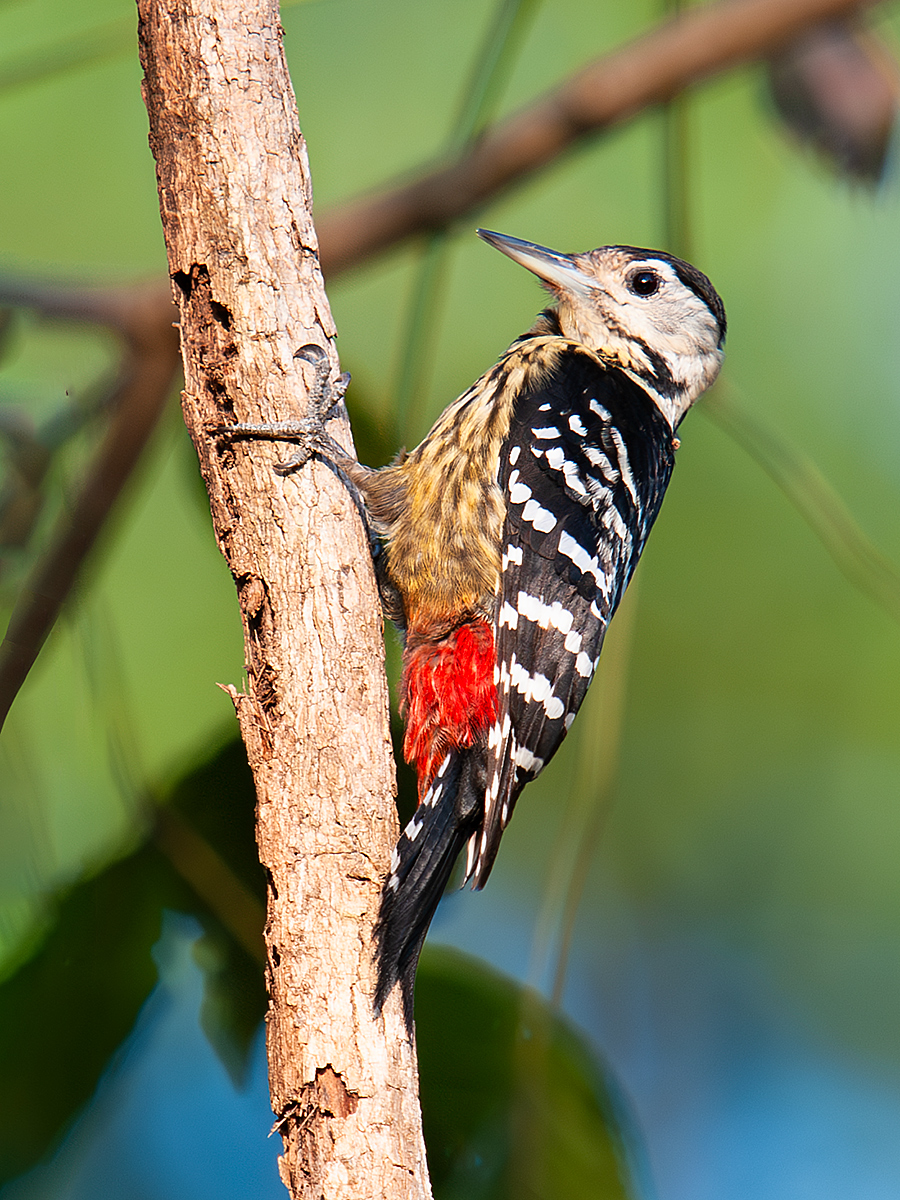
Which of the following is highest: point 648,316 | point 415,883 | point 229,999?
point 648,316

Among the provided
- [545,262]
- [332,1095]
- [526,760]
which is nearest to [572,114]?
[545,262]

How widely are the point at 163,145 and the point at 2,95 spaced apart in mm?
462

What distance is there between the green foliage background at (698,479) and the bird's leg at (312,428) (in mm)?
320

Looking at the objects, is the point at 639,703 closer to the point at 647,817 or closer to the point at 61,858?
the point at 647,817

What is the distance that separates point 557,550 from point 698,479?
53 centimetres

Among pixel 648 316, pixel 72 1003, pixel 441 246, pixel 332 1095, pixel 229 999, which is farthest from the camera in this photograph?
pixel 648 316

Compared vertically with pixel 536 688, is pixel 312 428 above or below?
above

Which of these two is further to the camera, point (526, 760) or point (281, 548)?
point (526, 760)

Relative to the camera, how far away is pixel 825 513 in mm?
1420

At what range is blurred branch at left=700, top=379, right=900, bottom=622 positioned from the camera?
141cm

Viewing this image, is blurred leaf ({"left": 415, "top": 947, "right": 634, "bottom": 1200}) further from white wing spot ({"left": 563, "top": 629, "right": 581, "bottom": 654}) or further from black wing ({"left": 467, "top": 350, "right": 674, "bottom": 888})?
white wing spot ({"left": 563, "top": 629, "right": 581, "bottom": 654})

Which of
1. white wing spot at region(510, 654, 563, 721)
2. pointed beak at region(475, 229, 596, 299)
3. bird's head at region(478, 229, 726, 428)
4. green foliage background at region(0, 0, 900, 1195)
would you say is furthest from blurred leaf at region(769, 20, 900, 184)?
white wing spot at region(510, 654, 563, 721)

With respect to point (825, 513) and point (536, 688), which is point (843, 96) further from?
point (536, 688)

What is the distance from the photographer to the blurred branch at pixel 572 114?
4.72ft
